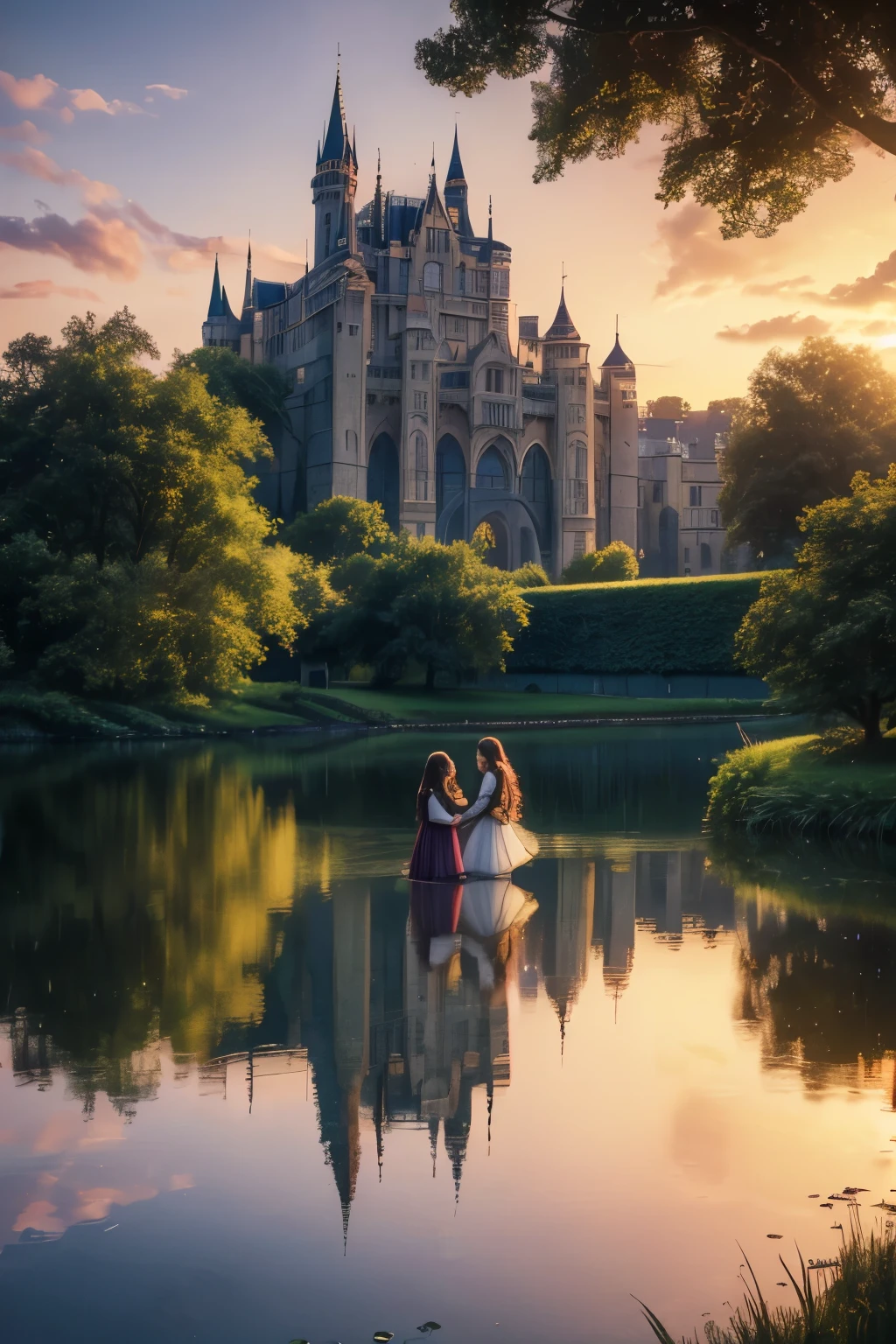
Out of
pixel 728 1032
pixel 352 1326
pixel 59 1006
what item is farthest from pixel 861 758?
pixel 352 1326

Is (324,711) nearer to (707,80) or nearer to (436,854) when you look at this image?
(436,854)

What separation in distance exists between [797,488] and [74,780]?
40.0 metres

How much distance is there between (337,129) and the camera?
3703 inches

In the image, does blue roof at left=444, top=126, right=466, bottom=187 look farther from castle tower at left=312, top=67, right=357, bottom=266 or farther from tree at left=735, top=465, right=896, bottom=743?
tree at left=735, top=465, right=896, bottom=743

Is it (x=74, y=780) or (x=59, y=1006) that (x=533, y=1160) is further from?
(x=74, y=780)

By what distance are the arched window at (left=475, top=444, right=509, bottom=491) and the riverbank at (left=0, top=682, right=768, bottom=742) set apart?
37.1 m

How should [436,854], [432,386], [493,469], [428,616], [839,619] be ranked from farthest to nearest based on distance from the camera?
[493,469] < [432,386] < [428,616] < [839,619] < [436,854]

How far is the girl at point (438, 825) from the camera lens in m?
12.5

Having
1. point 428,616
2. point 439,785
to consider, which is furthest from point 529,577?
point 439,785

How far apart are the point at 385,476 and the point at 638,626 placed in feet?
118

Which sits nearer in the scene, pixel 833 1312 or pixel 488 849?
pixel 833 1312

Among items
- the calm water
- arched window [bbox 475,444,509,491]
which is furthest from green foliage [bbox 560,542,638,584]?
the calm water

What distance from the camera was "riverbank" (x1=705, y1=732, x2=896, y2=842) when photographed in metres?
16.6

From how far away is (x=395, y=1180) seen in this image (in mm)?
5633
